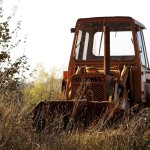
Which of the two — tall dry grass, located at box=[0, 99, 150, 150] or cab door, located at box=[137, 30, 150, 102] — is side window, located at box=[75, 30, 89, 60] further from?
tall dry grass, located at box=[0, 99, 150, 150]

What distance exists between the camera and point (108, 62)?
8.20 meters

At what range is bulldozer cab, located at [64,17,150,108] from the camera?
27.0ft

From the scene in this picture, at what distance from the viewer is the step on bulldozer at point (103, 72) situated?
25.0 feet

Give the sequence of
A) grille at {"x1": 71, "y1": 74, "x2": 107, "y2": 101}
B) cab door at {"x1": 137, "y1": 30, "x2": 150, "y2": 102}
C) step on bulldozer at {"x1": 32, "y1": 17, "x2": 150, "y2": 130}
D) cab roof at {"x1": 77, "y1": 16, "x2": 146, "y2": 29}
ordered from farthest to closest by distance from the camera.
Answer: cab door at {"x1": 137, "y1": 30, "x2": 150, "y2": 102}
cab roof at {"x1": 77, "y1": 16, "x2": 146, "y2": 29}
grille at {"x1": 71, "y1": 74, "x2": 107, "y2": 101}
step on bulldozer at {"x1": 32, "y1": 17, "x2": 150, "y2": 130}

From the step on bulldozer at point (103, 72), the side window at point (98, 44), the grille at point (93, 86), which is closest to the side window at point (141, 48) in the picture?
the step on bulldozer at point (103, 72)

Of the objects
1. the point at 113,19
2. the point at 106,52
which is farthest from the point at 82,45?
the point at 106,52

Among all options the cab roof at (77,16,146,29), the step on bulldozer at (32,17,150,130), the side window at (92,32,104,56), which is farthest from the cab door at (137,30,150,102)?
the side window at (92,32,104,56)

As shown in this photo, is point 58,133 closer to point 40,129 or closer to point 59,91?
point 40,129

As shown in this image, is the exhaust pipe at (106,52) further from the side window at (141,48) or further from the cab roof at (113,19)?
the side window at (141,48)

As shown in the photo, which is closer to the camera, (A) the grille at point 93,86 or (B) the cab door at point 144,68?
(A) the grille at point 93,86

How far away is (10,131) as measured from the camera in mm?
5812

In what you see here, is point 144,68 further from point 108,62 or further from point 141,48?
point 108,62

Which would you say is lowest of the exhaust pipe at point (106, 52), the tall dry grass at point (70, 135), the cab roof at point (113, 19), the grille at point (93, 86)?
the tall dry grass at point (70, 135)

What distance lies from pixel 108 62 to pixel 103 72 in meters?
0.47
